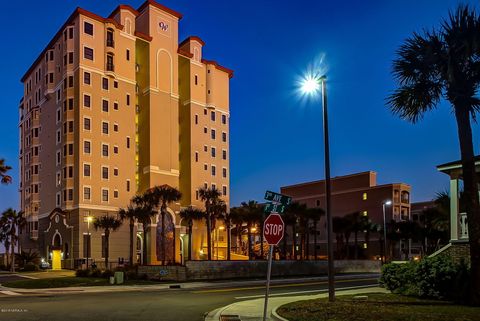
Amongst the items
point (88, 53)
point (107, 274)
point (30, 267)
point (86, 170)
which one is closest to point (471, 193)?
point (107, 274)

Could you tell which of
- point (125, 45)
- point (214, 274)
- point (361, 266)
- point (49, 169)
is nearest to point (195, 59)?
point (125, 45)

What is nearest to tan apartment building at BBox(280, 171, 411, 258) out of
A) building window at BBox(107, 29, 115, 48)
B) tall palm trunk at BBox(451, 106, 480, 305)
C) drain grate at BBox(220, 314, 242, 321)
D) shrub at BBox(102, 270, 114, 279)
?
building window at BBox(107, 29, 115, 48)

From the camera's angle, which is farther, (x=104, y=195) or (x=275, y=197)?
(x=104, y=195)

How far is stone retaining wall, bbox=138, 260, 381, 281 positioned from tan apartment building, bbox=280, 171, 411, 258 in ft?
121

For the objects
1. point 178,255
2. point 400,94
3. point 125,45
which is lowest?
point 178,255

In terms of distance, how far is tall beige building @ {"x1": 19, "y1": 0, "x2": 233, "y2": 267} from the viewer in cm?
7138

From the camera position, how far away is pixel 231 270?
144ft

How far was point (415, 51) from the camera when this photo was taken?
58.8ft

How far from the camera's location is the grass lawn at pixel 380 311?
14.0m

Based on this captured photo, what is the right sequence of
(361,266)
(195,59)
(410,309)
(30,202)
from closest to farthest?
(410,309) → (361,266) → (30,202) → (195,59)

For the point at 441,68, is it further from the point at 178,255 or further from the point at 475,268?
the point at 178,255

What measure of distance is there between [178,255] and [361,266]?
1215 inches

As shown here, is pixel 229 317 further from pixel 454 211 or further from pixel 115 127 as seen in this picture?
pixel 115 127

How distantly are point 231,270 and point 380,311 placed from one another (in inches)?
1154
